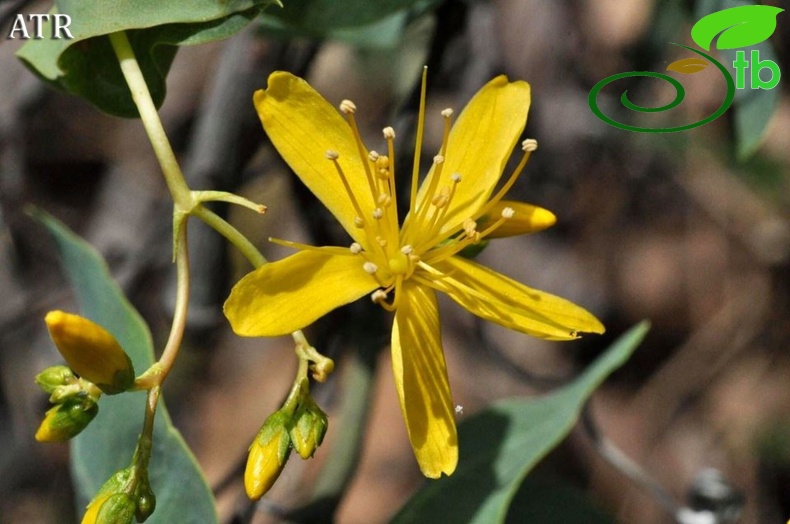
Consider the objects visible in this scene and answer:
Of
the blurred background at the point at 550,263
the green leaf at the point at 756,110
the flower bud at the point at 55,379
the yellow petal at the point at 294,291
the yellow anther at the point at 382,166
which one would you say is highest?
the green leaf at the point at 756,110

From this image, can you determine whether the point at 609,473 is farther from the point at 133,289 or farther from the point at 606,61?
the point at 133,289

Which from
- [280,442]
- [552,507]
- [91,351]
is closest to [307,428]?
[280,442]

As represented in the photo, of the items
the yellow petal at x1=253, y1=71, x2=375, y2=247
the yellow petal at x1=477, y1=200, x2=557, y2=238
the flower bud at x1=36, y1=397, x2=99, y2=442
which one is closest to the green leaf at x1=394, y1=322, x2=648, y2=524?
the yellow petal at x1=477, y1=200, x2=557, y2=238

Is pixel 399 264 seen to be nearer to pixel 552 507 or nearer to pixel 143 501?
pixel 143 501

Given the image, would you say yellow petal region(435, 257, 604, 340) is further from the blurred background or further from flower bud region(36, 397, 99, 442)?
the blurred background

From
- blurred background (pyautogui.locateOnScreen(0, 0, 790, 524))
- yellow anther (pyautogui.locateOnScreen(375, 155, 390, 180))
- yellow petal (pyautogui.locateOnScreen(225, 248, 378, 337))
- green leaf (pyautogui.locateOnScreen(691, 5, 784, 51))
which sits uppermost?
green leaf (pyautogui.locateOnScreen(691, 5, 784, 51))

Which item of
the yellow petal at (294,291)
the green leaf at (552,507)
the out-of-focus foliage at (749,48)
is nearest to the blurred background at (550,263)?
the green leaf at (552,507)

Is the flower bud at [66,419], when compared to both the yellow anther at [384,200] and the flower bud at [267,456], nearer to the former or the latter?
the flower bud at [267,456]
